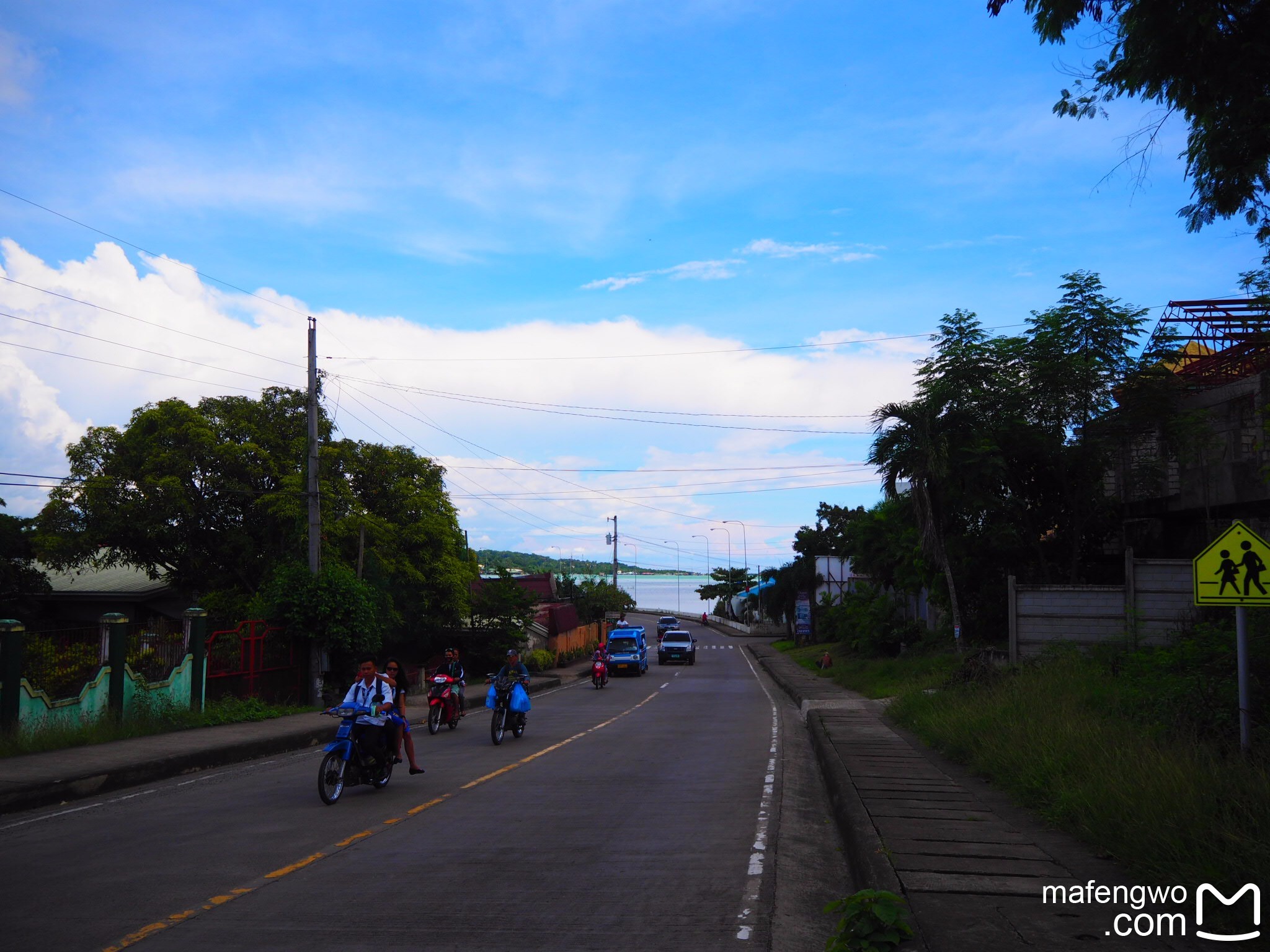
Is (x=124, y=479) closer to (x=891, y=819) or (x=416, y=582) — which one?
(x=416, y=582)

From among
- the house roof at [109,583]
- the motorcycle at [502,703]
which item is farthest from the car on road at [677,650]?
the motorcycle at [502,703]

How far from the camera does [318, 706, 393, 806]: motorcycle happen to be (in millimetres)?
10938

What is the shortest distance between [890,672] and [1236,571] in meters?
22.7

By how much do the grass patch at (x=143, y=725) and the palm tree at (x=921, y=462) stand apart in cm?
1580

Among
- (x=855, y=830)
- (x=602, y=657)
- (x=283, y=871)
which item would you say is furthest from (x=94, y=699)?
(x=602, y=657)

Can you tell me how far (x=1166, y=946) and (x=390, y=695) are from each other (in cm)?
878

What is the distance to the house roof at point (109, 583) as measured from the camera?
3641 centimetres

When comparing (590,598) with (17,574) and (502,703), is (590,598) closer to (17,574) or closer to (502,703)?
(17,574)

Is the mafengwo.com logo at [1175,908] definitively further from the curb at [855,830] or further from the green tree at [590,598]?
the green tree at [590,598]

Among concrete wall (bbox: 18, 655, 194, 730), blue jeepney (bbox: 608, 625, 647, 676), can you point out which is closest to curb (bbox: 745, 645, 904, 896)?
concrete wall (bbox: 18, 655, 194, 730)

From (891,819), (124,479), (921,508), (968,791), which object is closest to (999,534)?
(921,508)

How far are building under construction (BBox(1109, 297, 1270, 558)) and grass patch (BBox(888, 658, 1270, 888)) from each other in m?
8.07

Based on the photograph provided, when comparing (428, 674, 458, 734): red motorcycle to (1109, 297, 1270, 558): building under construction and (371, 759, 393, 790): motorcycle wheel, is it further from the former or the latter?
(1109, 297, 1270, 558): building under construction

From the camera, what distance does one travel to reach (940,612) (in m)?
33.9
